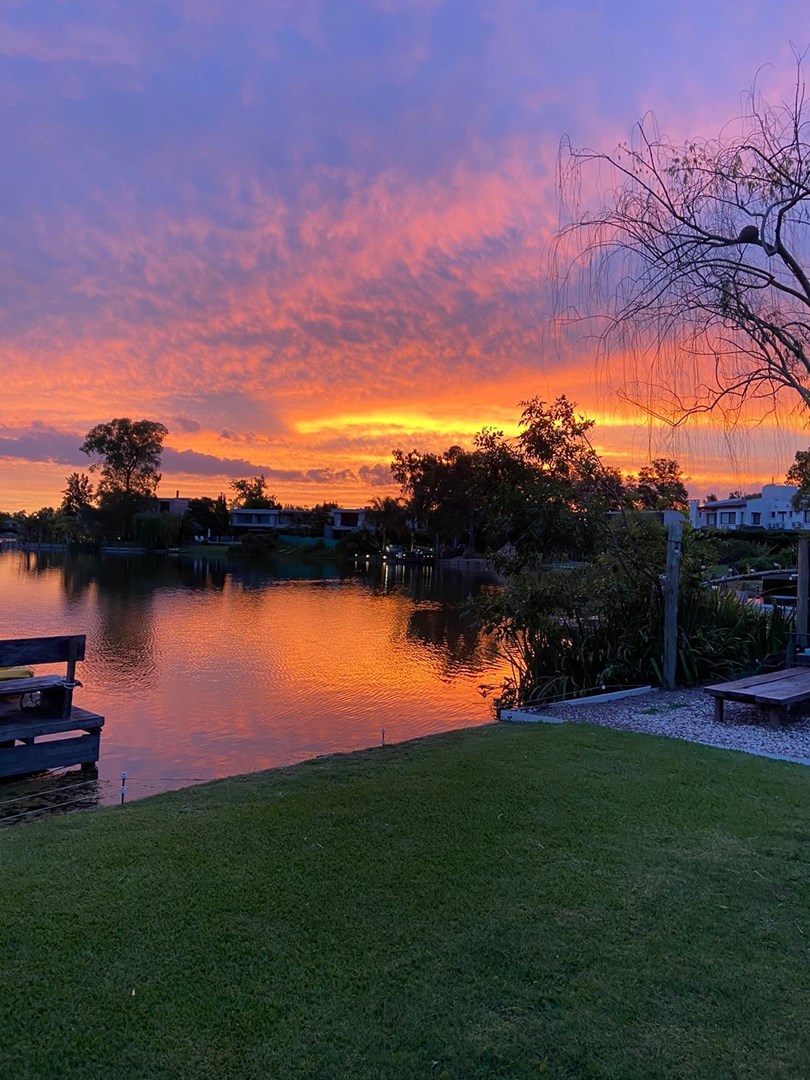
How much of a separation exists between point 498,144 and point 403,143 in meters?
3.45

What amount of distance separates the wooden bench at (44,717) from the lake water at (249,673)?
0.26 meters

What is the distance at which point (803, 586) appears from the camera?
31.1 ft

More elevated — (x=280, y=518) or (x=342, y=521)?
(x=280, y=518)

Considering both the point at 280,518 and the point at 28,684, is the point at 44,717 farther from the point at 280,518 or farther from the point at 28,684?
the point at 280,518

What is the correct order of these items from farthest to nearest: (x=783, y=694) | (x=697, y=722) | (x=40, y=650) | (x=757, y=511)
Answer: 1. (x=757, y=511)
2. (x=40, y=650)
3. (x=697, y=722)
4. (x=783, y=694)

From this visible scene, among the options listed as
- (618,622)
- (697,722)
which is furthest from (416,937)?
(618,622)

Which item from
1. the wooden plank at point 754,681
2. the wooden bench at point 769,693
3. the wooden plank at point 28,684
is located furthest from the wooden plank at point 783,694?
the wooden plank at point 28,684

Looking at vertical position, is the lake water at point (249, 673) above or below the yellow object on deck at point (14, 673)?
below

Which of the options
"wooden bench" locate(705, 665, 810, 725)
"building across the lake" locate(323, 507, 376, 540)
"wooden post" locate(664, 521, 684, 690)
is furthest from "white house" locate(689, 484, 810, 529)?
"wooden bench" locate(705, 665, 810, 725)

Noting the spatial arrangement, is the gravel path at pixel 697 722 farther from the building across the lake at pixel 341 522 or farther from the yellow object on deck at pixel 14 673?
the building across the lake at pixel 341 522

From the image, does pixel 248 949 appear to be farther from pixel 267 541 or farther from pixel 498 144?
pixel 267 541

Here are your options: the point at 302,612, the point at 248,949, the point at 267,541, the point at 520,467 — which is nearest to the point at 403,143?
the point at 520,467

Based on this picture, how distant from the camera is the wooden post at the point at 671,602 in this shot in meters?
8.85

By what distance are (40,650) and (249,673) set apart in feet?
24.6
